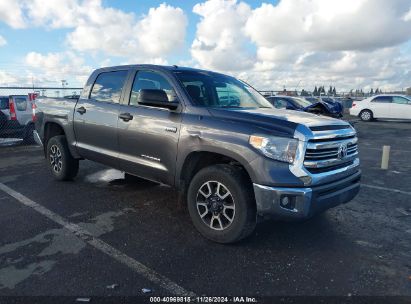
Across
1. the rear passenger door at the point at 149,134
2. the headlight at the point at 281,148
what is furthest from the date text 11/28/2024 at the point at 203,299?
the rear passenger door at the point at 149,134

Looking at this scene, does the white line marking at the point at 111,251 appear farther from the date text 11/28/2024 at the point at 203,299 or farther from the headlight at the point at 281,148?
the headlight at the point at 281,148

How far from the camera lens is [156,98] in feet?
13.9

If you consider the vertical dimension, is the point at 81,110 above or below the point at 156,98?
below

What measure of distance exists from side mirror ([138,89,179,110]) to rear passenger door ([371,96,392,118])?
20.7 meters

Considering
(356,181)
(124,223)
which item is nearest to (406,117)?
(356,181)

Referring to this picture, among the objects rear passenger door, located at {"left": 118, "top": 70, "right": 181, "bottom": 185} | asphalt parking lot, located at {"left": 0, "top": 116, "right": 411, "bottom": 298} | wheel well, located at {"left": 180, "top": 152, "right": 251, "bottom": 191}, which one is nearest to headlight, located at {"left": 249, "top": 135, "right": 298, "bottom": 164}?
wheel well, located at {"left": 180, "top": 152, "right": 251, "bottom": 191}

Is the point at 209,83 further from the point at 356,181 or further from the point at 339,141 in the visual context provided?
the point at 356,181

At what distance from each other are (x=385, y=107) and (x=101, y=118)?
20593 millimetres

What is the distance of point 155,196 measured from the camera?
5.64 meters

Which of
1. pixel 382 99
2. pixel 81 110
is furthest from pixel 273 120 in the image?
pixel 382 99

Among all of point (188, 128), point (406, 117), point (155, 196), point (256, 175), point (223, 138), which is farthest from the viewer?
point (406, 117)

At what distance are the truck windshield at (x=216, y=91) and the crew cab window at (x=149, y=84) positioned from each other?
184 millimetres

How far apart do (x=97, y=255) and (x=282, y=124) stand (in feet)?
7.36

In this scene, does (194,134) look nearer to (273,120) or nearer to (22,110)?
(273,120)
